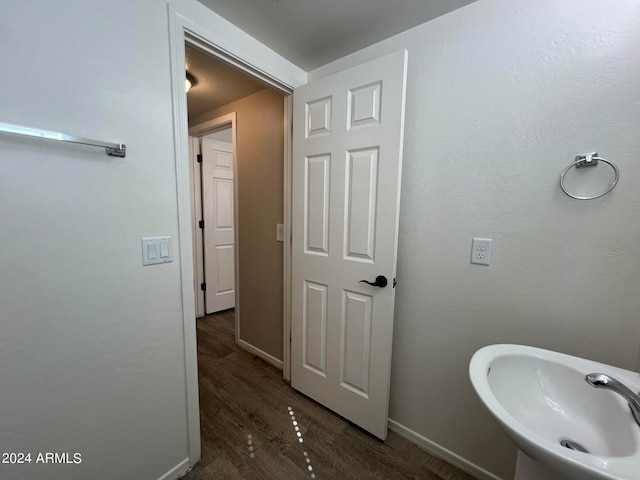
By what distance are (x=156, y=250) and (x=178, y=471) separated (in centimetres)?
110

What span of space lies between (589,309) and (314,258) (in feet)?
4.17

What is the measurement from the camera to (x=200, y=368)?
6.83ft

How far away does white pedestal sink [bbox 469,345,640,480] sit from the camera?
0.55 m

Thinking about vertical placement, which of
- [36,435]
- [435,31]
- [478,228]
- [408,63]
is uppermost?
[435,31]

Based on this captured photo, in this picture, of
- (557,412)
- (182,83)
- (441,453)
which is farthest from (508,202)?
(182,83)

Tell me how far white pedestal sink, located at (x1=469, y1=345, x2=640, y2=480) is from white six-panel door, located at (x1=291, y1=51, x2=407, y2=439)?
55cm

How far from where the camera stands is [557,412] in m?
0.86

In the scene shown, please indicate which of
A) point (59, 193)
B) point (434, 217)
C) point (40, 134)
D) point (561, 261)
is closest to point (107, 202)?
point (59, 193)

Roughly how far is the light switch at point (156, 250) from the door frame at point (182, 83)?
0.05 metres

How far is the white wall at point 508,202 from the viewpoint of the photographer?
927 millimetres

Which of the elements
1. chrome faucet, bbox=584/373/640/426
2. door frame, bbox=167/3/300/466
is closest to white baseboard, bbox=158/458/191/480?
door frame, bbox=167/3/300/466

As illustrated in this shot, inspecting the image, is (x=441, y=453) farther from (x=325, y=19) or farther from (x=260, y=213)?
(x=325, y=19)

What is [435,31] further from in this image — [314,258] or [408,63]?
[314,258]

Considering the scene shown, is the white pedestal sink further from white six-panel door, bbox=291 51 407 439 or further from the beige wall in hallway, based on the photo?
the beige wall in hallway
